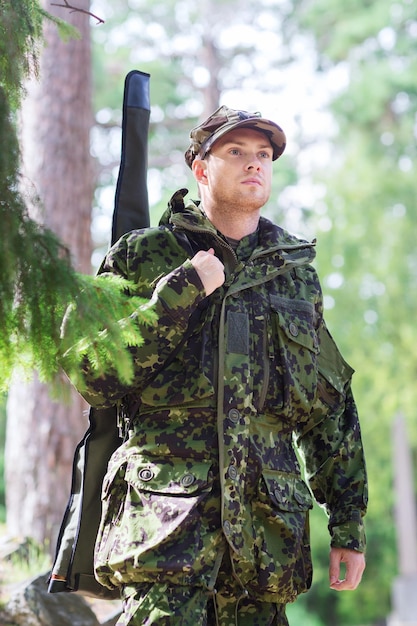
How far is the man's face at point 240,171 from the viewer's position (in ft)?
13.4

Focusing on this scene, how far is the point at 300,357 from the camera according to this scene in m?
4.00

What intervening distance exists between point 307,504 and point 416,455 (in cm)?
2499

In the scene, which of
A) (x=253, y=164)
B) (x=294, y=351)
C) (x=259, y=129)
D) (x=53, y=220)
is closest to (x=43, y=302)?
(x=294, y=351)

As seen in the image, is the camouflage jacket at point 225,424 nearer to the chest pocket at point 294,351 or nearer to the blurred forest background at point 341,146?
the chest pocket at point 294,351

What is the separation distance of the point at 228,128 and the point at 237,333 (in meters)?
0.87

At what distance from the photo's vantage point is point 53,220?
8852mm

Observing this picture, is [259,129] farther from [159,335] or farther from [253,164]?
[159,335]

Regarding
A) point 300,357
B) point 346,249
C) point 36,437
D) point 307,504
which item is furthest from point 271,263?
point 346,249

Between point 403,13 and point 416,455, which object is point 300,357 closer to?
point 403,13

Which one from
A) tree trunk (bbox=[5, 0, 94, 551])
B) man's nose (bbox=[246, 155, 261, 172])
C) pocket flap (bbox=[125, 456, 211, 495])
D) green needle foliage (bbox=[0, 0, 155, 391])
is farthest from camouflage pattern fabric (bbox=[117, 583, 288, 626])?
tree trunk (bbox=[5, 0, 94, 551])

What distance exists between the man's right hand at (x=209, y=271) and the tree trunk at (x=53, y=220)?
185 inches

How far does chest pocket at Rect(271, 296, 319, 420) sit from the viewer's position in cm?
390

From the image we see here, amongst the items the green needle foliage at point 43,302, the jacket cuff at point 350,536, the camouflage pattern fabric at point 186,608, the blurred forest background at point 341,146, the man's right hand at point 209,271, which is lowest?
the camouflage pattern fabric at point 186,608

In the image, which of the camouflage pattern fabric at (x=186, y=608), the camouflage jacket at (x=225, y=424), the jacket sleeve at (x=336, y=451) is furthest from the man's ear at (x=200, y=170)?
the camouflage pattern fabric at (x=186, y=608)
